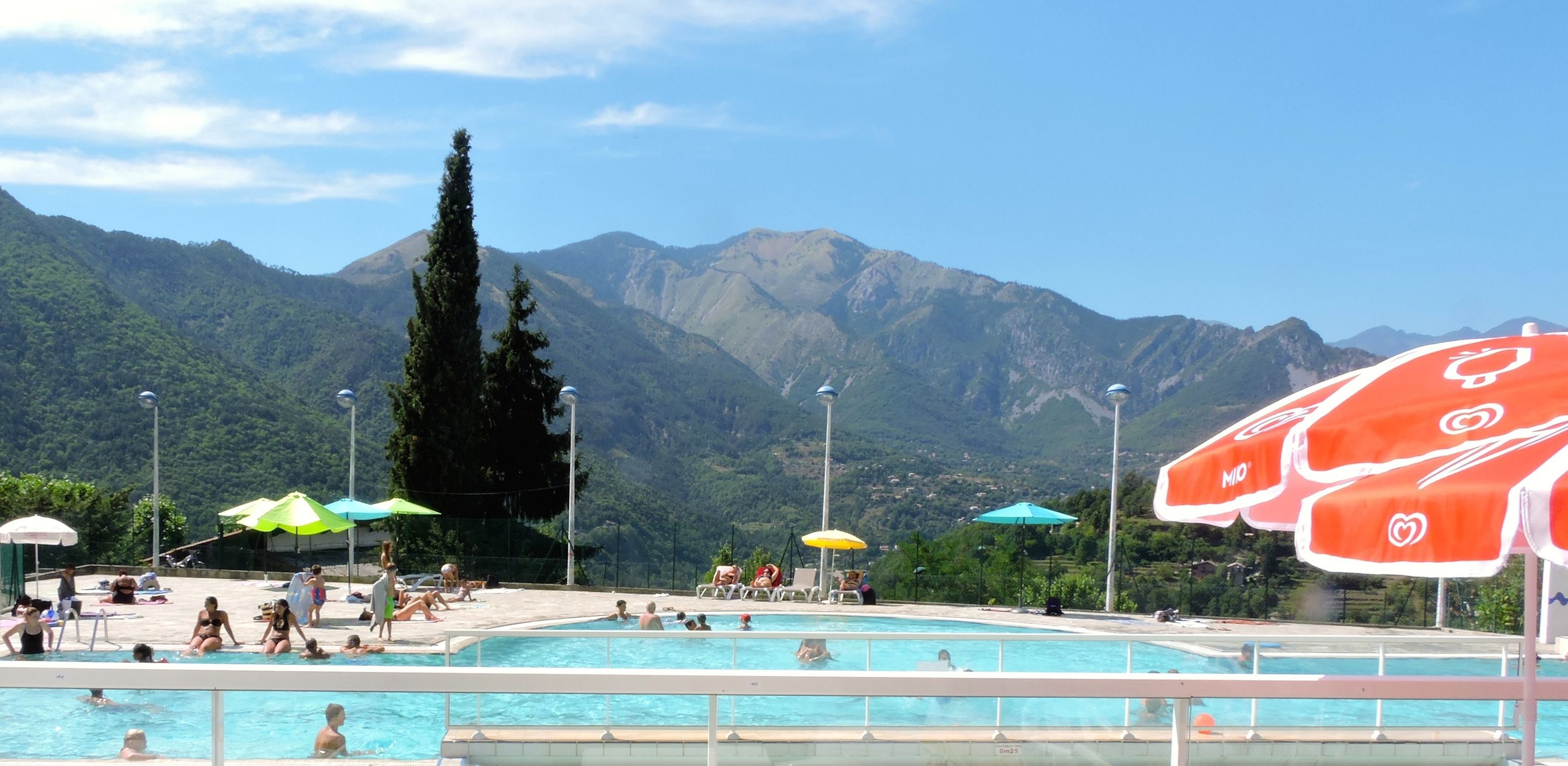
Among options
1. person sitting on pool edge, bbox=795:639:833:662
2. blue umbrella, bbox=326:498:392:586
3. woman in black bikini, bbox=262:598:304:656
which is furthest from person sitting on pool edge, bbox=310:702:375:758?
blue umbrella, bbox=326:498:392:586

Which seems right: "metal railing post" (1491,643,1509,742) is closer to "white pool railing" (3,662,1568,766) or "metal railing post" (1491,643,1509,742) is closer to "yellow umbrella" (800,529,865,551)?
"white pool railing" (3,662,1568,766)

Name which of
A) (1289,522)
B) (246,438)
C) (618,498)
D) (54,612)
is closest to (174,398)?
(246,438)

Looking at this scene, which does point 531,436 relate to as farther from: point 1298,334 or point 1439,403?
point 1298,334

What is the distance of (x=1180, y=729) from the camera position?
14.4ft

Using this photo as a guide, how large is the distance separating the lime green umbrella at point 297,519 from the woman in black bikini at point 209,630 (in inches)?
196

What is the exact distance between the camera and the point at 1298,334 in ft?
529

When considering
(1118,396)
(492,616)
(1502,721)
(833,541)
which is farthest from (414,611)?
(1502,721)

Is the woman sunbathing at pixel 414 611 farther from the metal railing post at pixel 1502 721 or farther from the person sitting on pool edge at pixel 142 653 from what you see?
the metal railing post at pixel 1502 721

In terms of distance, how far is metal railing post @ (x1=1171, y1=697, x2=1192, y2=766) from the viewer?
436 cm

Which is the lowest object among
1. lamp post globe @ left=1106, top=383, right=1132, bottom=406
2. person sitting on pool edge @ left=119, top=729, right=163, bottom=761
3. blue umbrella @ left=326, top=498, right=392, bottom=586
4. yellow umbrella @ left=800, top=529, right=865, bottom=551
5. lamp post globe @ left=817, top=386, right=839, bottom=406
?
yellow umbrella @ left=800, top=529, right=865, bottom=551

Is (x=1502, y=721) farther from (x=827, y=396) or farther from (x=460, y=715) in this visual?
(x=827, y=396)

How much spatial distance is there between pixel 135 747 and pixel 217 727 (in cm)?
45

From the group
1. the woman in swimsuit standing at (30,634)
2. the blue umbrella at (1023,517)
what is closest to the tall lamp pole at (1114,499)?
the blue umbrella at (1023,517)

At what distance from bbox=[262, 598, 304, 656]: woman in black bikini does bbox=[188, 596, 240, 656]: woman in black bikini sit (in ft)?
1.65
